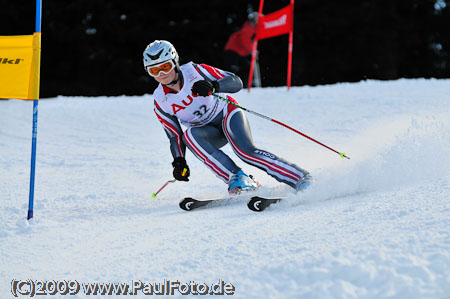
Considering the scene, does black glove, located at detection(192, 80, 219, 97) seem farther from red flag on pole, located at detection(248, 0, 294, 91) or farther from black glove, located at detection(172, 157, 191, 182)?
red flag on pole, located at detection(248, 0, 294, 91)

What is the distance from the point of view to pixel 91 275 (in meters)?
2.47

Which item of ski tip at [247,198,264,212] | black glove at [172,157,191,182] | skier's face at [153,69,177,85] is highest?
skier's face at [153,69,177,85]

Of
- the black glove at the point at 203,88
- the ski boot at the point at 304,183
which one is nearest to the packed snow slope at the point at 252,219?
the ski boot at the point at 304,183

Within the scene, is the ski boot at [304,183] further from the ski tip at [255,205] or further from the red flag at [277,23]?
the red flag at [277,23]

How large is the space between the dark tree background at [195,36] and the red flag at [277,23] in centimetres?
689

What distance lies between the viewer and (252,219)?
308 cm

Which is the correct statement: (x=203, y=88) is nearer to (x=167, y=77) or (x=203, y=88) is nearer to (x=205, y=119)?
(x=167, y=77)

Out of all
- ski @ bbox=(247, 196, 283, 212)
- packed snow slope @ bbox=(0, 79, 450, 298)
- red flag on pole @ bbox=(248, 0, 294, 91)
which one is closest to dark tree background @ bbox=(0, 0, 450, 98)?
red flag on pole @ bbox=(248, 0, 294, 91)

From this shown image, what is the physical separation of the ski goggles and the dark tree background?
12633 mm

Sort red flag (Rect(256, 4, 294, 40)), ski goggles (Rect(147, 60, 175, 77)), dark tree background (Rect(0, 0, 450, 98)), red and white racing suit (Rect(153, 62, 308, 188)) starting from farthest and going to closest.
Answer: dark tree background (Rect(0, 0, 450, 98)) < red flag (Rect(256, 4, 294, 40)) < red and white racing suit (Rect(153, 62, 308, 188)) < ski goggles (Rect(147, 60, 175, 77))

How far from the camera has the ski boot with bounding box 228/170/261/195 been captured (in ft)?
12.2

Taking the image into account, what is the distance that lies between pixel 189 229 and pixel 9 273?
0.90 m

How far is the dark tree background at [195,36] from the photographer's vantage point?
1644cm

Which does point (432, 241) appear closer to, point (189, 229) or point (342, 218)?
point (342, 218)
